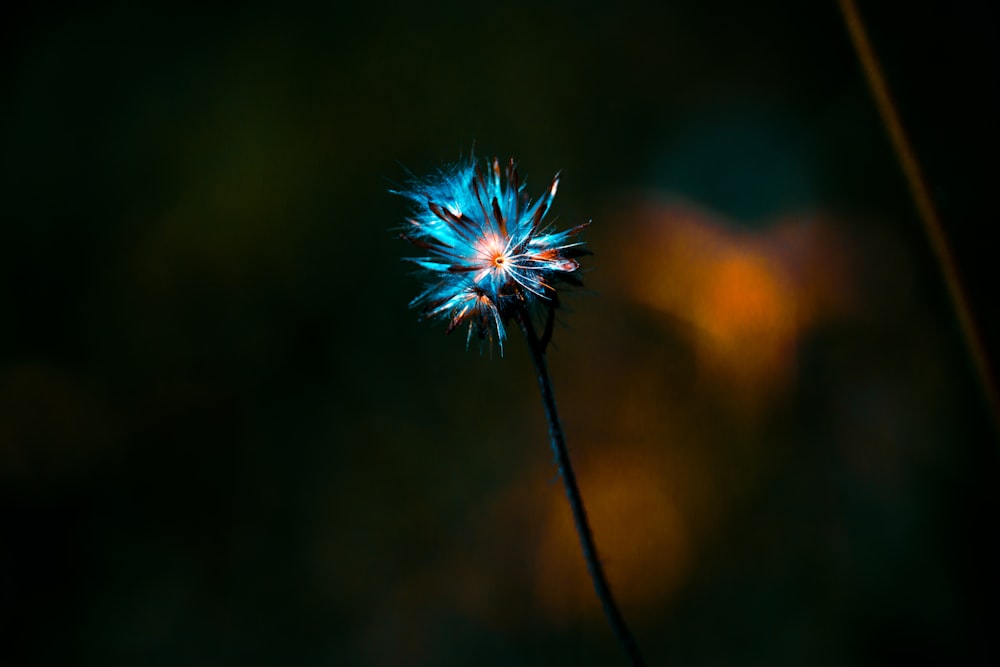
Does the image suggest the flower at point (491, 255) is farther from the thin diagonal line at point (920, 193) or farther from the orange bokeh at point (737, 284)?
the thin diagonal line at point (920, 193)

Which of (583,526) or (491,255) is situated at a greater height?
(491,255)

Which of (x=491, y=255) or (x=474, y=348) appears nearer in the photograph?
(x=491, y=255)

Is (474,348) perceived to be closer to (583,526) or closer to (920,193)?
(583,526)

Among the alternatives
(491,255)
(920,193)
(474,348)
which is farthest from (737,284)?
(491,255)

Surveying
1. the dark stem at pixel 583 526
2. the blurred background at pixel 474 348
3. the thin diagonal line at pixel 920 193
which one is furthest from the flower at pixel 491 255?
the thin diagonal line at pixel 920 193

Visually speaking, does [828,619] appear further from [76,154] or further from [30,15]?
[30,15]

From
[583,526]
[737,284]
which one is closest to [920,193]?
[737,284]
